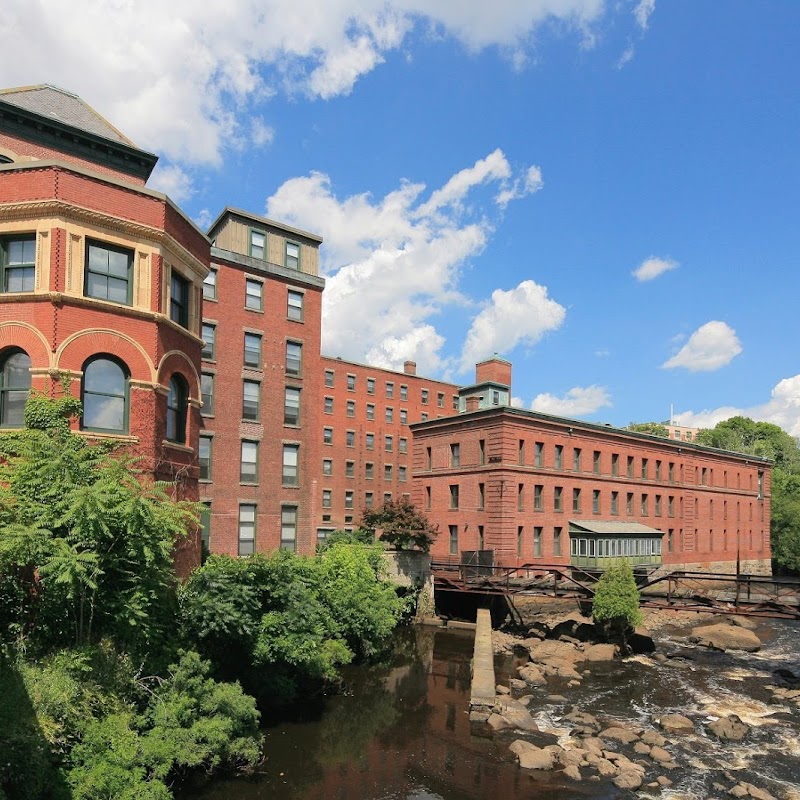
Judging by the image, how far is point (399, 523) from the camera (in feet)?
132

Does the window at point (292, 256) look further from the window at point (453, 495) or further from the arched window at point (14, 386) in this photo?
the arched window at point (14, 386)

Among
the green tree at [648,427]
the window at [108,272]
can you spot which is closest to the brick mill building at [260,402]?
the window at [108,272]

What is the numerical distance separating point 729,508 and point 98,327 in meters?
63.7

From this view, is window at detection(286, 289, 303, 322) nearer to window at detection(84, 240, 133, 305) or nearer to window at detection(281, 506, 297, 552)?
window at detection(281, 506, 297, 552)

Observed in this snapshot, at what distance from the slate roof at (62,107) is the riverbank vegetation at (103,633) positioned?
47.0 feet

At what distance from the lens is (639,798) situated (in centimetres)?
1666

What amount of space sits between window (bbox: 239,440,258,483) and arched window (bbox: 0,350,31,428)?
2065cm

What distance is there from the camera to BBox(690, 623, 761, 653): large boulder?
3566 cm

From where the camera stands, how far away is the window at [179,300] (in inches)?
806

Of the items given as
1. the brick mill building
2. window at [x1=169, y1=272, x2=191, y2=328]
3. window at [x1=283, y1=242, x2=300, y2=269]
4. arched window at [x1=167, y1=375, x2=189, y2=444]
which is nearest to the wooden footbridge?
the brick mill building

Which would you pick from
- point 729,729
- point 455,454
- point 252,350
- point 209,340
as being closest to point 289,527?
point 252,350

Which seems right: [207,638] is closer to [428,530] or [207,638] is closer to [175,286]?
[175,286]

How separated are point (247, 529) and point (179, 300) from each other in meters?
19.8

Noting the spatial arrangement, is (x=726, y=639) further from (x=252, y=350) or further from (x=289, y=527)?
(x=252, y=350)
